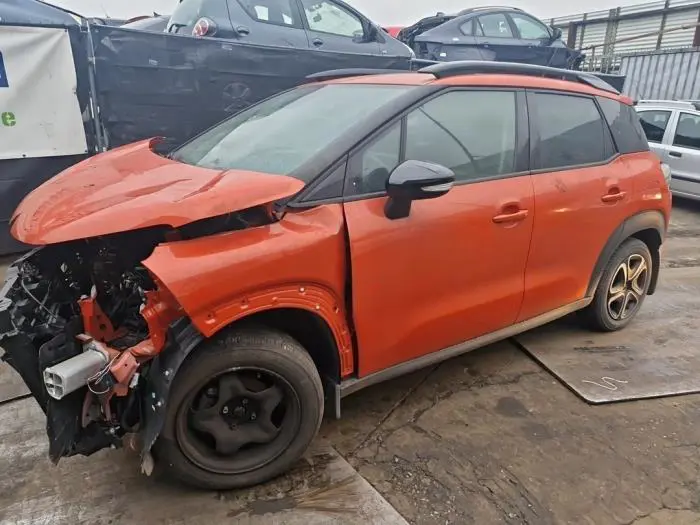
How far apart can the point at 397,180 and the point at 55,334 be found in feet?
4.87

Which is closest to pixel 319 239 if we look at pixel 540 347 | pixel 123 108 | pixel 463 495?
pixel 463 495

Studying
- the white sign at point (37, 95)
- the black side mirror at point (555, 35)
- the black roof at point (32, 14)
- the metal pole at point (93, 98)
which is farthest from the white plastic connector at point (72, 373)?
the black side mirror at point (555, 35)

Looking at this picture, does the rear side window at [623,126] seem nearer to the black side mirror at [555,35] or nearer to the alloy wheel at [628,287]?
the alloy wheel at [628,287]

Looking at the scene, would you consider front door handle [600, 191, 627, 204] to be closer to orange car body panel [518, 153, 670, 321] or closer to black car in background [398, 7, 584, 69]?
orange car body panel [518, 153, 670, 321]

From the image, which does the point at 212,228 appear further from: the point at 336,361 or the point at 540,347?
the point at 540,347

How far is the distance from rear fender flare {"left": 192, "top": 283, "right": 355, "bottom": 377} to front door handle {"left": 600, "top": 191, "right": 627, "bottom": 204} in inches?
77.6

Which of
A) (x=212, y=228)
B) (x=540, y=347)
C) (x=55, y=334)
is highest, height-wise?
(x=212, y=228)

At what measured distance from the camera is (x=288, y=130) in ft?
9.15

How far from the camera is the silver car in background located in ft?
26.2

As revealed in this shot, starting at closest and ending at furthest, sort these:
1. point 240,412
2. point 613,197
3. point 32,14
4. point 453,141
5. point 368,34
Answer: point 240,412 → point 453,141 → point 613,197 → point 32,14 → point 368,34

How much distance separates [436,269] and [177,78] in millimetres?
4309

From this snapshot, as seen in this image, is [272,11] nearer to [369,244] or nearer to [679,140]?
[369,244]

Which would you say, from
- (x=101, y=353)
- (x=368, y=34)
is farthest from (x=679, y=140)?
(x=101, y=353)

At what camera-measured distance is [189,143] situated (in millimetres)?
3250
